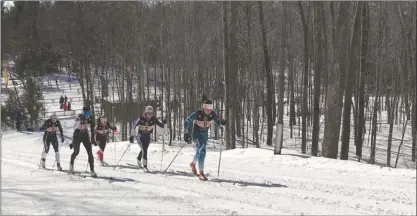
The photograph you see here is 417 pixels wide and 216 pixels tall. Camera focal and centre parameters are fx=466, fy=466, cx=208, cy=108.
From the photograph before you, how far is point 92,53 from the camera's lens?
35844 mm

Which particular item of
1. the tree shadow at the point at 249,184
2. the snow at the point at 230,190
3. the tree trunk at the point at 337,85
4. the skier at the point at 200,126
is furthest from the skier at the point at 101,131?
the tree trunk at the point at 337,85

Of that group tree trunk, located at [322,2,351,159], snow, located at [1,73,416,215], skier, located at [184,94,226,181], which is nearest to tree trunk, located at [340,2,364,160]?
tree trunk, located at [322,2,351,159]

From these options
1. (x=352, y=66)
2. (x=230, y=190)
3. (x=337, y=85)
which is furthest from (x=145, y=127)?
(x=352, y=66)

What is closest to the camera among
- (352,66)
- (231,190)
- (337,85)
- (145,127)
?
(231,190)

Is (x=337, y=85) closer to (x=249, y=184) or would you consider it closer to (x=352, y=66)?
(x=352, y=66)

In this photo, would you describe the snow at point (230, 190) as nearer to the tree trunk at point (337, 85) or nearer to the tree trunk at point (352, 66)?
the tree trunk at point (337, 85)

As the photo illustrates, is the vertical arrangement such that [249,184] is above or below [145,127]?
below

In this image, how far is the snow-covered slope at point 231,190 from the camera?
7.75 m

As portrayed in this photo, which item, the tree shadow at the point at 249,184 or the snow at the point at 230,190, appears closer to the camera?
the snow at the point at 230,190

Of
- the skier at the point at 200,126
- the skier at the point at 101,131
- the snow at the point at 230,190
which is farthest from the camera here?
the skier at the point at 101,131

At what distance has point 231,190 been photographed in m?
9.41

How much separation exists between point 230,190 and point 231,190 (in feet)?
0.07

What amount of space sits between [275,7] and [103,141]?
20943 mm

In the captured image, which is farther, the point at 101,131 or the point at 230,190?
the point at 101,131
